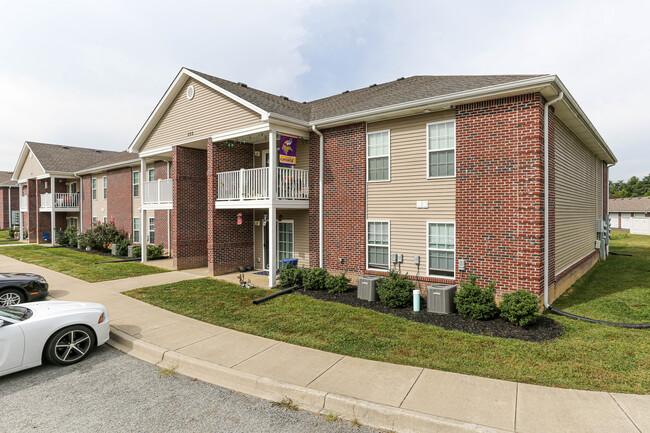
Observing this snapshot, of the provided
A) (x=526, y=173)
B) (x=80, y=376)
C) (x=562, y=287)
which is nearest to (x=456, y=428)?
(x=80, y=376)

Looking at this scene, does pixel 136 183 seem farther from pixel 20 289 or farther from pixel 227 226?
pixel 20 289

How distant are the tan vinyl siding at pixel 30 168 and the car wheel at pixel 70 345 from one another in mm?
27549

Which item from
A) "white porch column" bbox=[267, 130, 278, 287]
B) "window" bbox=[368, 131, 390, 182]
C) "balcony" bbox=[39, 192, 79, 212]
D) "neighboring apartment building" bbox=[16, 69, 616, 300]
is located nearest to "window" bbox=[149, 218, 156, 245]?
"neighboring apartment building" bbox=[16, 69, 616, 300]

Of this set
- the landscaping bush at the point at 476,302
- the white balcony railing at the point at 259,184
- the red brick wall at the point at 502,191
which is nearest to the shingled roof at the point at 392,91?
the red brick wall at the point at 502,191

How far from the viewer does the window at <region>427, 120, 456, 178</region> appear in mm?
9328

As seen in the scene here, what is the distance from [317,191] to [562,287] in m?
8.34

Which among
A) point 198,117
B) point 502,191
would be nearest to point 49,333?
point 502,191

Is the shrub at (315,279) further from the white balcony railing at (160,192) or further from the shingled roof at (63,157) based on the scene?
the shingled roof at (63,157)

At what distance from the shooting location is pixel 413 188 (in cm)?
1003

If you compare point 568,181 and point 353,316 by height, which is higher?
point 568,181

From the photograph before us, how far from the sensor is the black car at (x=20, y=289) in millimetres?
8922

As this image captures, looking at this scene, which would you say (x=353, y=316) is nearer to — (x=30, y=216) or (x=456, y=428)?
(x=456, y=428)

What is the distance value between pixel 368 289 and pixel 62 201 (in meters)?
28.4

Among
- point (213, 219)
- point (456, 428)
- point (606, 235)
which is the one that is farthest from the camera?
point (606, 235)
